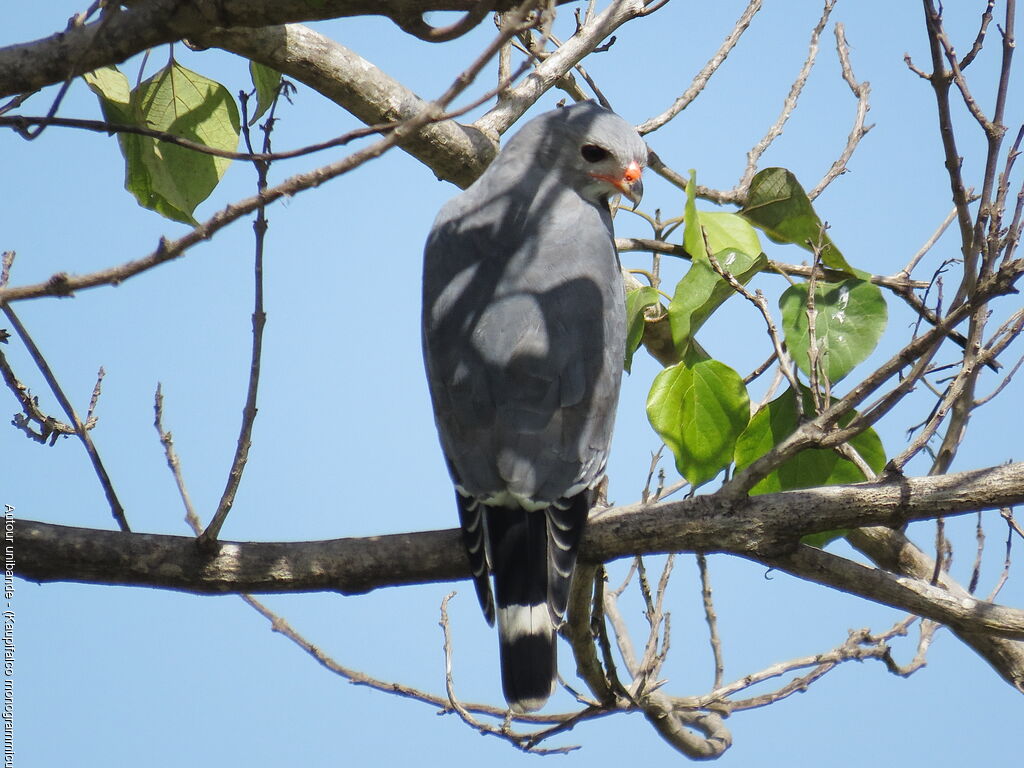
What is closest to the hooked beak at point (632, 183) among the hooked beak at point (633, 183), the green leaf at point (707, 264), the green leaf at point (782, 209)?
the hooked beak at point (633, 183)

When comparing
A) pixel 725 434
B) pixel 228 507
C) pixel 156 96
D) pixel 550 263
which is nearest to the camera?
pixel 228 507

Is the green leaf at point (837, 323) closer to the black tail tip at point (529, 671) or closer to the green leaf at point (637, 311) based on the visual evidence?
the green leaf at point (637, 311)

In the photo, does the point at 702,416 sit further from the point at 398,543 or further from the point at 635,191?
the point at 635,191

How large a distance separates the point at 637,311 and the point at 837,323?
62cm

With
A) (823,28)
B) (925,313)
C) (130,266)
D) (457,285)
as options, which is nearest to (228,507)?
(130,266)

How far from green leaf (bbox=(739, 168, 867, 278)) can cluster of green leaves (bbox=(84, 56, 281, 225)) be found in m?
1.65

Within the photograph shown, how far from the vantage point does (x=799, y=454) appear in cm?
282

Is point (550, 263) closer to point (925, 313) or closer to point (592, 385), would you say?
point (592, 385)

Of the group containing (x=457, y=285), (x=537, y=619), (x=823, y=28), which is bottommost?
(x=537, y=619)

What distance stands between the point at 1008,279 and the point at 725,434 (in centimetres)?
86

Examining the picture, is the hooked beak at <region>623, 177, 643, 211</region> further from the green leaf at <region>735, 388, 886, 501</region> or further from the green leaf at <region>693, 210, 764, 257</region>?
the green leaf at <region>735, 388, 886, 501</region>

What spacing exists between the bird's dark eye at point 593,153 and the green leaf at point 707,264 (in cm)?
64

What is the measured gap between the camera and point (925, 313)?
3.08 metres

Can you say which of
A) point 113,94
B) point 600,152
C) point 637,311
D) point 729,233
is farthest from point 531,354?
point 113,94
